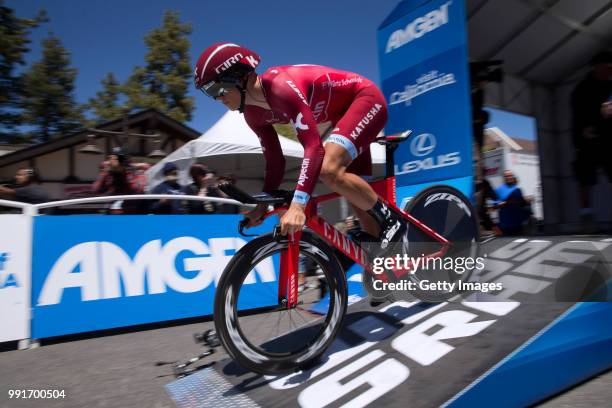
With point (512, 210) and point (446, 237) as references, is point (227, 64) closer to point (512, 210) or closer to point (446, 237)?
point (446, 237)

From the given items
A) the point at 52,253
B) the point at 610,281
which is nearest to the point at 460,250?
the point at 610,281

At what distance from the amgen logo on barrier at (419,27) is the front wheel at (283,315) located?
3.41m

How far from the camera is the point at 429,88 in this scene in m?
4.56

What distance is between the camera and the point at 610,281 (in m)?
2.20

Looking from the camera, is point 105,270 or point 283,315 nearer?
point 283,315

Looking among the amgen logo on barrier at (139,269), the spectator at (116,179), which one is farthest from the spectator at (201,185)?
the amgen logo on barrier at (139,269)

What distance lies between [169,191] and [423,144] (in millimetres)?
3511

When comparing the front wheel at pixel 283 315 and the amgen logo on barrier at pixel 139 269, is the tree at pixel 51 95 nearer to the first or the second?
the amgen logo on barrier at pixel 139 269

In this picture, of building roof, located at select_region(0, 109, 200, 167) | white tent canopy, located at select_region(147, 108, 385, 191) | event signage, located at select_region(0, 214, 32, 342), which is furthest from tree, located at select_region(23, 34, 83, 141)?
event signage, located at select_region(0, 214, 32, 342)

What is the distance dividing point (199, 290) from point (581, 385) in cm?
333

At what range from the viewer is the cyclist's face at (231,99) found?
7.32ft

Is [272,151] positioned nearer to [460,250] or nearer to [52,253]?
[460,250]

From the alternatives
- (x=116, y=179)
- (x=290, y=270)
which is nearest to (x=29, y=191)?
(x=116, y=179)

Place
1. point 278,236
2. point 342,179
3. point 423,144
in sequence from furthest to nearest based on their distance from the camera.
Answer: point 423,144
point 342,179
point 278,236
